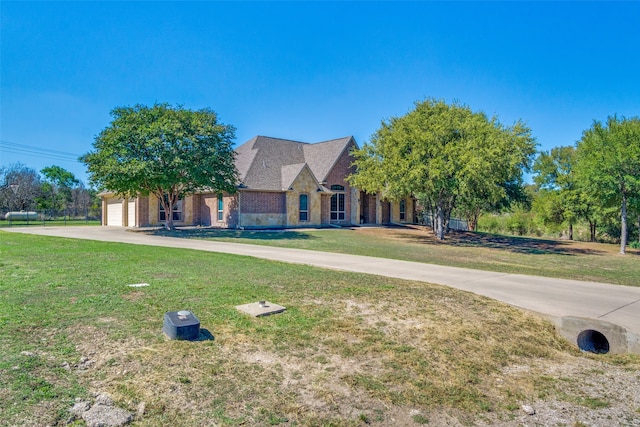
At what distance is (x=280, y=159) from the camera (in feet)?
107

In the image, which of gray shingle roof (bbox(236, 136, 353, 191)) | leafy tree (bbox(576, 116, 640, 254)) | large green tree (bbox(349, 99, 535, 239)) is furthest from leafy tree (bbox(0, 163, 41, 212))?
leafy tree (bbox(576, 116, 640, 254))

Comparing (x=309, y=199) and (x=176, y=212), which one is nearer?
(x=309, y=199)

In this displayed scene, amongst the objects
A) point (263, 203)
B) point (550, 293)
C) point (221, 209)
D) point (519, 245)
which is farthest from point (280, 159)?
point (550, 293)

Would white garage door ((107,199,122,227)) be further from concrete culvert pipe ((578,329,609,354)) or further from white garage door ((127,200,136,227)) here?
concrete culvert pipe ((578,329,609,354))

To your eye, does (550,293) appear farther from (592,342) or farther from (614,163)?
(614,163)

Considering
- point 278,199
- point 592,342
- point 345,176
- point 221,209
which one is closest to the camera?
point 592,342

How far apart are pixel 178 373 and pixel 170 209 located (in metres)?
23.4

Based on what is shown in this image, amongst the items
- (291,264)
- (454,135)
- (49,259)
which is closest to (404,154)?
(454,135)

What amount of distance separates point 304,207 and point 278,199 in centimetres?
214

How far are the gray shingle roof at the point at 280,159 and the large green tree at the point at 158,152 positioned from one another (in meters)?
3.80

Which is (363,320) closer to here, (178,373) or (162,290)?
(178,373)

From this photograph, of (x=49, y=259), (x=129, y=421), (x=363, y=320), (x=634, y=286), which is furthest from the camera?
(x=49, y=259)

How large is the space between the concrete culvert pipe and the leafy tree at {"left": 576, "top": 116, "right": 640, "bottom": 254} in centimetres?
1681

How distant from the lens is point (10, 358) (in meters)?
4.41
